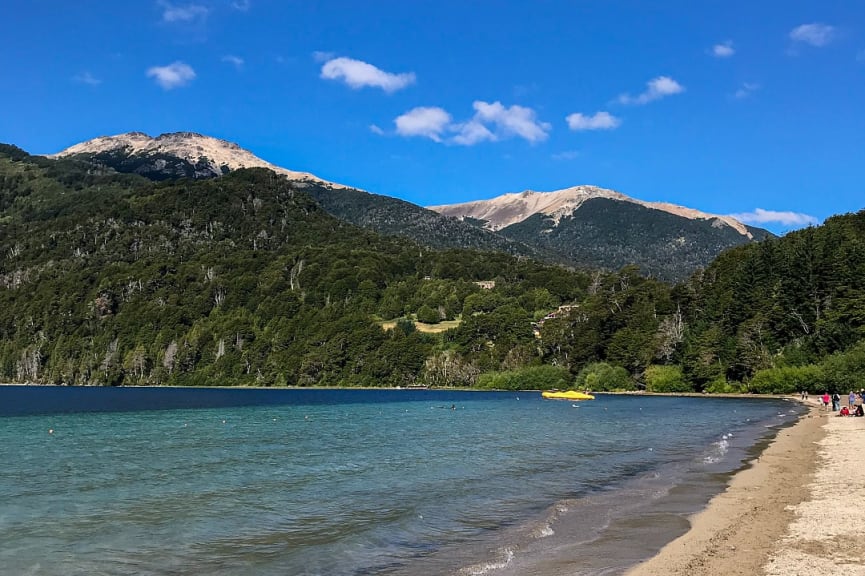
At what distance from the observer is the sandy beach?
44.1 feet

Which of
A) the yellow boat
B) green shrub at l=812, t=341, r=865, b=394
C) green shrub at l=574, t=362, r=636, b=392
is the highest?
green shrub at l=812, t=341, r=865, b=394

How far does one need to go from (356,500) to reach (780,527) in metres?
14.4

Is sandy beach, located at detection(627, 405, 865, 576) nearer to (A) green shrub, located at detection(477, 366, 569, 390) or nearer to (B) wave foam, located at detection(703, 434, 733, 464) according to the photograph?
(B) wave foam, located at detection(703, 434, 733, 464)

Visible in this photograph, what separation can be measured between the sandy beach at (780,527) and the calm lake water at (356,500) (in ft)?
3.18

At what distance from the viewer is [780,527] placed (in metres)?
17.0

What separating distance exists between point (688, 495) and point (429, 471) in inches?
508

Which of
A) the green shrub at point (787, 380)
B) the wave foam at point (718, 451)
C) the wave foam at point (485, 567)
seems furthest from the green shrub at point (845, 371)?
the wave foam at point (485, 567)

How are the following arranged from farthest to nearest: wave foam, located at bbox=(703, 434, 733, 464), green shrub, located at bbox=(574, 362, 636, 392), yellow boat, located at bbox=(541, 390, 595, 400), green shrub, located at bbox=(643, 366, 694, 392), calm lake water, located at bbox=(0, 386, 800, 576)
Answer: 1. green shrub, located at bbox=(574, 362, 636, 392)
2. green shrub, located at bbox=(643, 366, 694, 392)
3. yellow boat, located at bbox=(541, 390, 595, 400)
4. wave foam, located at bbox=(703, 434, 733, 464)
5. calm lake water, located at bbox=(0, 386, 800, 576)

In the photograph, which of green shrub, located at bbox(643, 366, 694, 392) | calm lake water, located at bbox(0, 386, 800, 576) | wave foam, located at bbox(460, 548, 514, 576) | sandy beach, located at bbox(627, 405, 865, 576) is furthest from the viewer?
green shrub, located at bbox(643, 366, 694, 392)

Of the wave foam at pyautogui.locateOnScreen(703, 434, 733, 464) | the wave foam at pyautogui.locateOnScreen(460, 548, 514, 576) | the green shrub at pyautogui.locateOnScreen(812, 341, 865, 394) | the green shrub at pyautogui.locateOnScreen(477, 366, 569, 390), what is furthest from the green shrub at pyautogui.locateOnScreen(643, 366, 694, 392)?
the wave foam at pyautogui.locateOnScreen(460, 548, 514, 576)

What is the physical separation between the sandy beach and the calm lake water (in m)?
0.97

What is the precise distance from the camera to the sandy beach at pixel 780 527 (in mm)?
13445

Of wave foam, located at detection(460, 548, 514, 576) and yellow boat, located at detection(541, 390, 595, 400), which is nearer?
wave foam, located at detection(460, 548, 514, 576)

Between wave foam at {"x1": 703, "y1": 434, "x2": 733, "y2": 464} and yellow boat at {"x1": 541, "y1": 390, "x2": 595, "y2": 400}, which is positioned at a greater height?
wave foam at {"x1": 703, "y1": 434, "x2": 733, "y2": 464}
